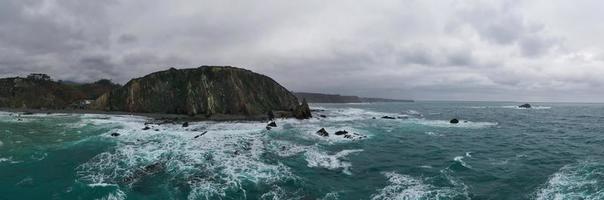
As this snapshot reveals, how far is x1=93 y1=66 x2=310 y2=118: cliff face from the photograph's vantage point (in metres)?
102

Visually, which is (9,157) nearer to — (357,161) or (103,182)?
(103,182)

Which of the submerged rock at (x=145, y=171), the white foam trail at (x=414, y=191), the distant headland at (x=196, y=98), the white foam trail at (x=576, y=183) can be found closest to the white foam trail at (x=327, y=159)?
the white foam trail at (x=414, y=191)

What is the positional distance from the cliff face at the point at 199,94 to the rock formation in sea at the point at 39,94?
20.8m

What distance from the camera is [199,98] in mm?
102188

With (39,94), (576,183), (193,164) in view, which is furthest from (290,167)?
(39,94)

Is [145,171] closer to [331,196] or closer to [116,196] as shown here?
[116,196]

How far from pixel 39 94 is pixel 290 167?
455 ft

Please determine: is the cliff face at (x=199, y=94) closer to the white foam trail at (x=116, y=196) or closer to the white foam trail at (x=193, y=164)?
the white foam trail at (x=193, y=164)

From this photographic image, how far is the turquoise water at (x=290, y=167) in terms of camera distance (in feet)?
88.1

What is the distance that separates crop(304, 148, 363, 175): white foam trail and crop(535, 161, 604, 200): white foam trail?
46.6ft

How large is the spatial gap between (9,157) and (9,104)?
118231 mm

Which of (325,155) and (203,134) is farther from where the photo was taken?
(203,134)

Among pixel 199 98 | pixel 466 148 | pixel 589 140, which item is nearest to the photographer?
pixel 466 148

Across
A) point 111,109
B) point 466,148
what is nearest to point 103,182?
point 466,148
